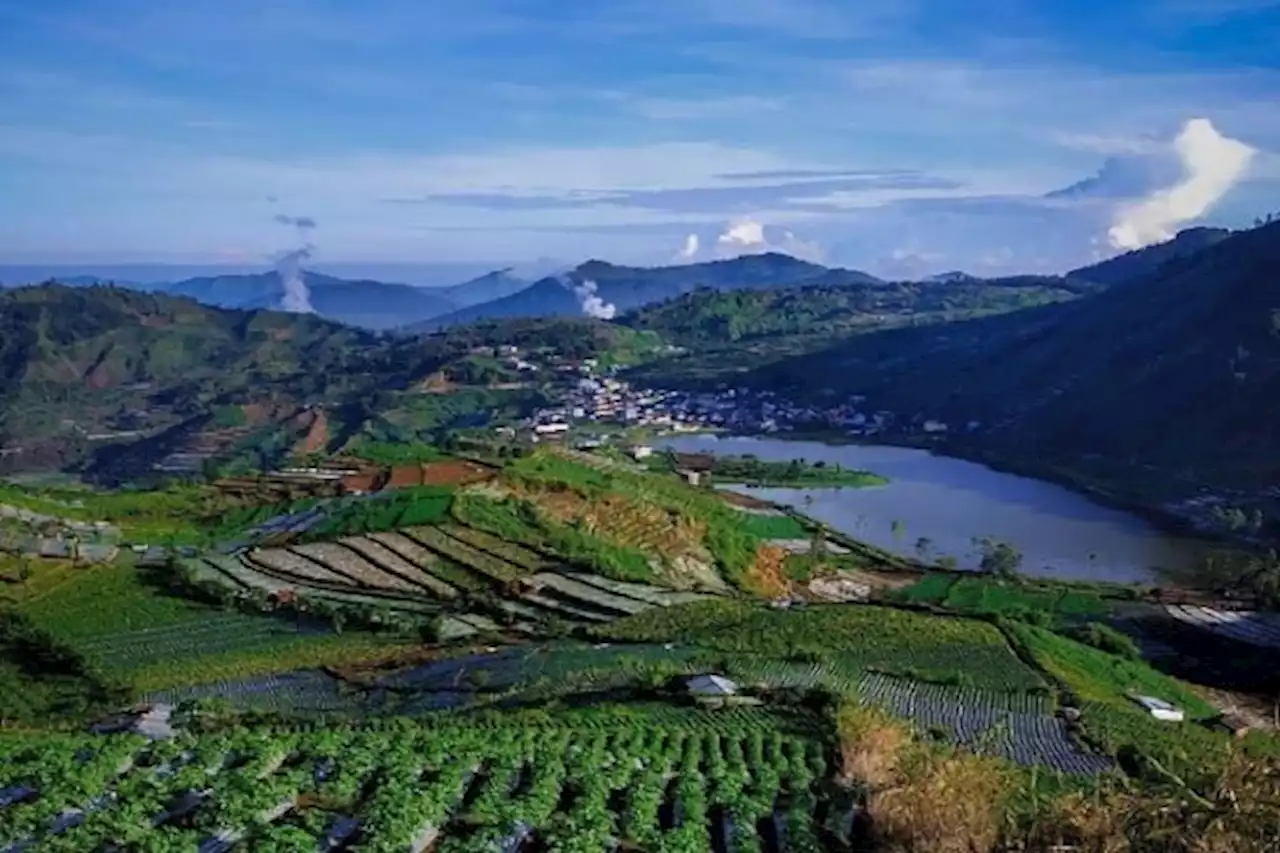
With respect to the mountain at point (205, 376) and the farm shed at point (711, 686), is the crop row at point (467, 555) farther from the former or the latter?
the mountain at point (205, 376)

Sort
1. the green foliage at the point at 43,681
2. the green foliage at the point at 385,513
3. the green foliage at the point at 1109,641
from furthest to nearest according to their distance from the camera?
1. the green foliage at the point at 385,513
2. the green foliage at the point at 1109,641
3. the green foliage at the point at 43,681

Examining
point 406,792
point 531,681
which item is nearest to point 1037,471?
point 531,681

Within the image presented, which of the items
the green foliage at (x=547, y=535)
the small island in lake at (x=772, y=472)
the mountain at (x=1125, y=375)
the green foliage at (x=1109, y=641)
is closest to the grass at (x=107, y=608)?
the green foliage at (x=547, y=535)

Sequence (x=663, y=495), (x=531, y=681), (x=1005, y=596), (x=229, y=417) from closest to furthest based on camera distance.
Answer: (x=531, y=681) < (x=1005, y=596) < (x=663, y=495) < (x=229, y=417)

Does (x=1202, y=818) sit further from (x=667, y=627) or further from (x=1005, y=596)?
(x=1005, y=596)

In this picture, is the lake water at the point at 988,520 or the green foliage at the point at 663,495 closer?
the green foliage at the point at 663,495

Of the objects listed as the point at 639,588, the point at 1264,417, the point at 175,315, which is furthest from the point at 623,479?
the point at 175,315

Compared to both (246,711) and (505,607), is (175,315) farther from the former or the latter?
(246,711)
